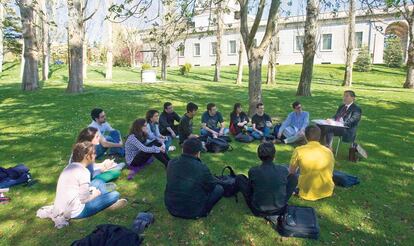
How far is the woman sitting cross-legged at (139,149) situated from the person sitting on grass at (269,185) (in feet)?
8.27

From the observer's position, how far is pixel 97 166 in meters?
6.75

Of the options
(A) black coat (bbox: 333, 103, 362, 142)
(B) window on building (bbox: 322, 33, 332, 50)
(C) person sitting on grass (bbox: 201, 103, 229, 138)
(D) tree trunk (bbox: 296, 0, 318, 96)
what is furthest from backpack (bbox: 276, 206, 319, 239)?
(B) window on building (bbox: 322, 33, 332, 50)

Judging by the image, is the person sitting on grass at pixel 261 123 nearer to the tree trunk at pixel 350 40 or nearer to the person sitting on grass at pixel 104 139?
the person sitting on grass at pixel 104 139

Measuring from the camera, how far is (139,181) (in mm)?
6887

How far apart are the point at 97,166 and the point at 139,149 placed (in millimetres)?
872

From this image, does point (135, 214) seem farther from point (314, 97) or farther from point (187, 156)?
point (314, 97)

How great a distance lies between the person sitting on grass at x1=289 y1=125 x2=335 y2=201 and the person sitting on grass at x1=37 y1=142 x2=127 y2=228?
10.5ft

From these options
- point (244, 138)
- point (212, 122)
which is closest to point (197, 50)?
point (212, 122)

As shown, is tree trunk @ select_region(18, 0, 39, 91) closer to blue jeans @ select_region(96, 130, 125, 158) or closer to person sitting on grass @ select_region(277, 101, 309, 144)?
blue jeans @ select_region(96, 130, 125, 158)

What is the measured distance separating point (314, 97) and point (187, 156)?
47.6 feet

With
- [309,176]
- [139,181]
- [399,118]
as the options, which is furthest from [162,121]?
[399,118]

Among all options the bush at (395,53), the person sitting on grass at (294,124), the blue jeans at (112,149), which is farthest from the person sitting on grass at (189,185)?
the bush at (395,53)

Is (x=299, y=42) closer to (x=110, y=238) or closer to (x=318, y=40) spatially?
(x=318, y=40)

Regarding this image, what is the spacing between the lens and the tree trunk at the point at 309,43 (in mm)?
17031
